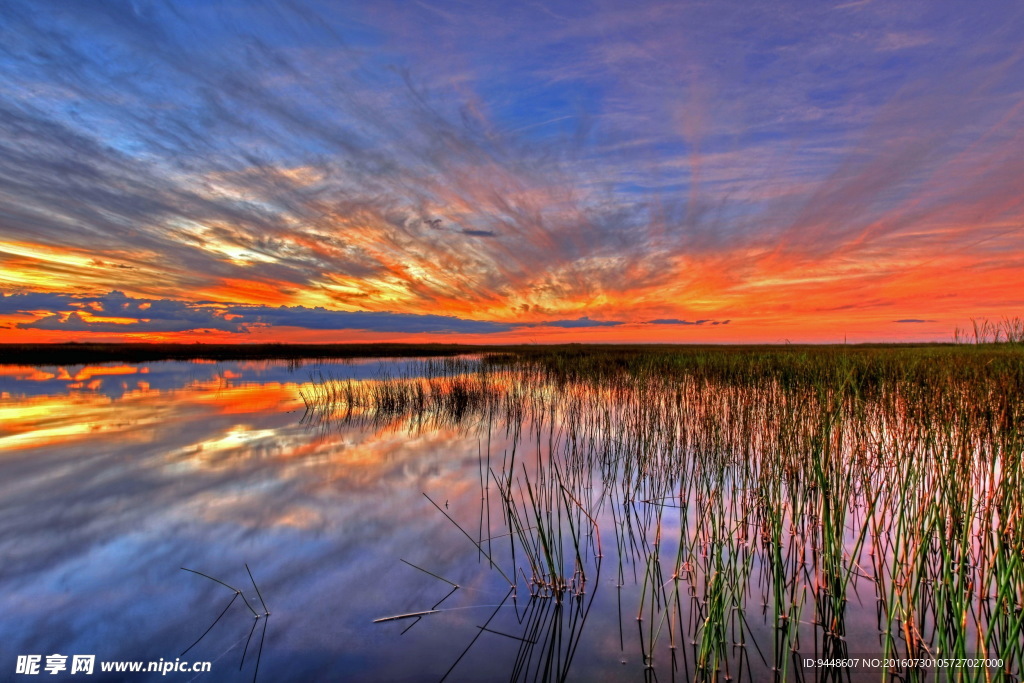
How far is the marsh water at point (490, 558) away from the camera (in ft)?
10.6

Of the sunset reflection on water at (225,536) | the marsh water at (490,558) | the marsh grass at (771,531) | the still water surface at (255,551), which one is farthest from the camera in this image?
the sunset reflection on water at (225,536)

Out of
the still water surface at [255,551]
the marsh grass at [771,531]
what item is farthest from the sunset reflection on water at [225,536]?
the marsh grass at [771,531]

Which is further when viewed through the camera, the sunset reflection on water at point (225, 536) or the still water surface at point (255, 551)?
the sunset reflection on water at point (225, 536)

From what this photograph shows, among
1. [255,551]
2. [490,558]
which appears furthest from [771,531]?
[255,551]

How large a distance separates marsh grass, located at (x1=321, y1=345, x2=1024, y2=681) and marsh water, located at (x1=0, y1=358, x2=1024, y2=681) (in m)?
0.03

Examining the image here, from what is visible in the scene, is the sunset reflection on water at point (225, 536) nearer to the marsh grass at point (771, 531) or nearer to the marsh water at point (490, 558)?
the marsh water at point (490, 558)

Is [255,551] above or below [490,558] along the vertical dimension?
below

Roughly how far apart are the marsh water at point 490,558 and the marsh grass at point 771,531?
34mm

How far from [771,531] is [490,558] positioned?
286 centimetres

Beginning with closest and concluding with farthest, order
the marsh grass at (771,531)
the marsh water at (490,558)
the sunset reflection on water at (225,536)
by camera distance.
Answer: the marsh grass at (771,531) < the marsh water at (490,558) < the sunset reflection on water at (225,536)

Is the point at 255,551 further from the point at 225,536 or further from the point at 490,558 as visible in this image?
the point at 490,558

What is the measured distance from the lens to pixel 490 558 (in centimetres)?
450

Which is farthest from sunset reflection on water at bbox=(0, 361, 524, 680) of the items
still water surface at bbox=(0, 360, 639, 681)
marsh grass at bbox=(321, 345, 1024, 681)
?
marsh grass at bbox=(321, 345, 1024, 681)

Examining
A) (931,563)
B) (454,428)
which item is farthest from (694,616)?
(454,428)
